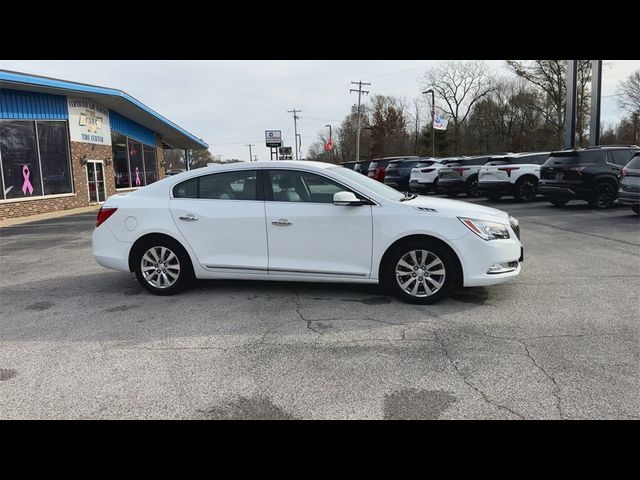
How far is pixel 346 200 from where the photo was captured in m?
5.37

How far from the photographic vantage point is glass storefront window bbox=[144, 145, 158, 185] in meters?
31.8

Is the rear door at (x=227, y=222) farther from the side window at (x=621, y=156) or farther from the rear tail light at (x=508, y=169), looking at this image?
the rear tail light at (x=508, y=169)

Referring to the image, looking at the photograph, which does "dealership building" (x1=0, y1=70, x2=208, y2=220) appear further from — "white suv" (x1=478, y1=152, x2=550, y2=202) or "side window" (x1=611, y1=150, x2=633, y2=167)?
"side window" (x1=611, y1=150, x2=633, y2=167)

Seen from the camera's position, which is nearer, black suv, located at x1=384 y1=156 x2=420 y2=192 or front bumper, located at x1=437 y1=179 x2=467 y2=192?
front bumper, located at x1=437 y1=179 x2=467 y2=192

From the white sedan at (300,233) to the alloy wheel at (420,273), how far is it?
0.04 feet

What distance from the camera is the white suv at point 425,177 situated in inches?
800

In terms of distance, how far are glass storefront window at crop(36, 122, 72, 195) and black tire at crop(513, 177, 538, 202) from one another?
58.8 feet

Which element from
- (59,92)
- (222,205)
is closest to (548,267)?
(222,205)

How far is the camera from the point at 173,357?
4.07 meters

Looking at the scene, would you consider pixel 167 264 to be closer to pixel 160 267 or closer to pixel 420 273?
pixel 160 267

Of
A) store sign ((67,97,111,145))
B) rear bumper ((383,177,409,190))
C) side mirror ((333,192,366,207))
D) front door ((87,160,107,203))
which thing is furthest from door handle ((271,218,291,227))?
front door ((87,160,107,203))

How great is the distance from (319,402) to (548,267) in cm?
504

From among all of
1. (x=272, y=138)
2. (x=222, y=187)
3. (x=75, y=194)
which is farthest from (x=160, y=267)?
(x=272, y=138)

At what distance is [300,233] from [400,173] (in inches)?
705
